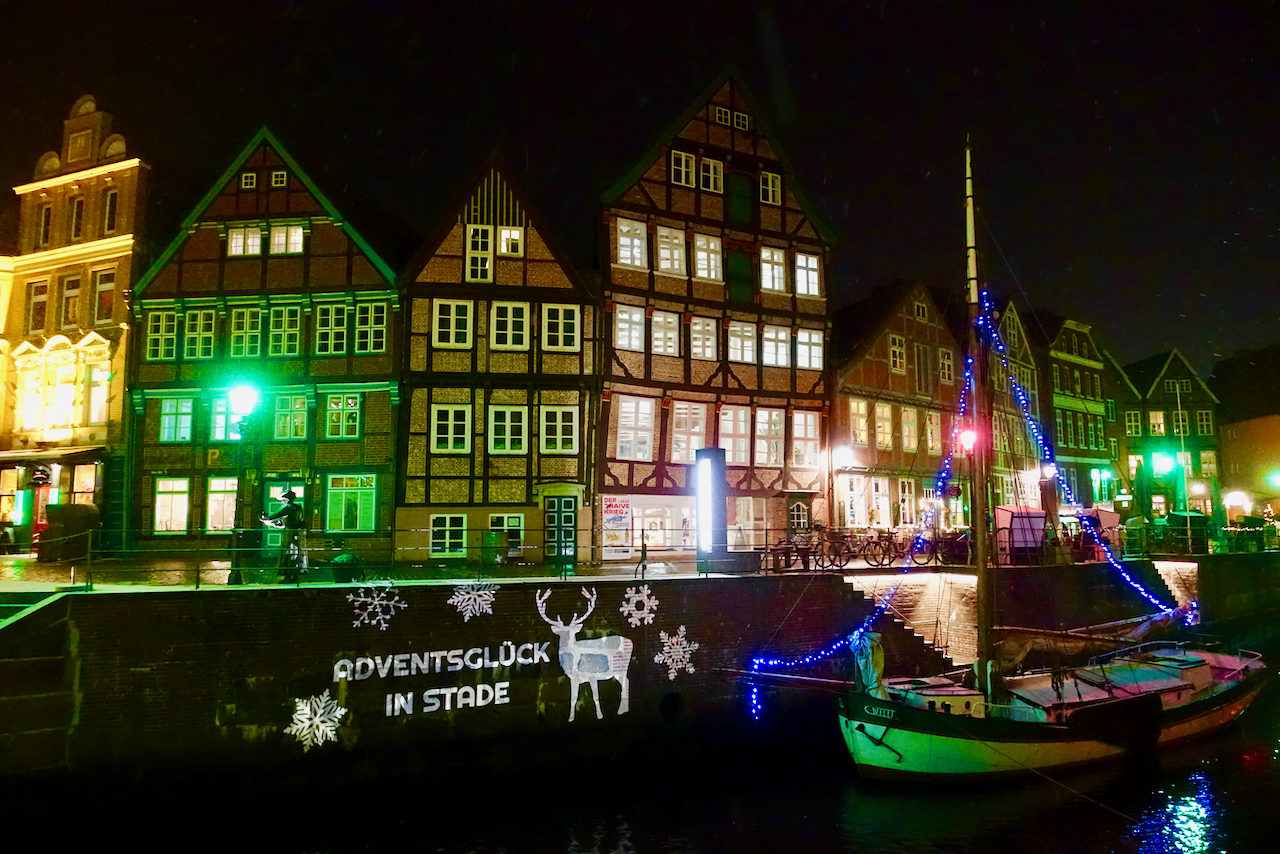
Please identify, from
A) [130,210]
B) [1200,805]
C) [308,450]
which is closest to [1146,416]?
[1200,805]

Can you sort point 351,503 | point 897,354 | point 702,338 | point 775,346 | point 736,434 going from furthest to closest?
point 897,354
point 775,346
point 736,434
point 702,338
point 351,503

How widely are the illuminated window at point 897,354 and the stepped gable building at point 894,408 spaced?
4 cm

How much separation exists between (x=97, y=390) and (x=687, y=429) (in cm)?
1909

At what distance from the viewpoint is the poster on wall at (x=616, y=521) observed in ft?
86.6

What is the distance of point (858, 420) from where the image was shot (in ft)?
106

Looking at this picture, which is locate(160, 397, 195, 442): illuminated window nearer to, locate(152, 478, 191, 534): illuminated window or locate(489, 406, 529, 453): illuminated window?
locate(152, 478, 191, 534): illuminated window

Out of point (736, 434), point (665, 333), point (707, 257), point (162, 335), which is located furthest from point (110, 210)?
point (736, 434)

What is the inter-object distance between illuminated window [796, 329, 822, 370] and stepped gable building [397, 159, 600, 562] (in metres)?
7.90

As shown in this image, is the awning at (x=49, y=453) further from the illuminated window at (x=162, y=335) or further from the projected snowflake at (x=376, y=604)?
the projected snowflake at (x=376, y=604)

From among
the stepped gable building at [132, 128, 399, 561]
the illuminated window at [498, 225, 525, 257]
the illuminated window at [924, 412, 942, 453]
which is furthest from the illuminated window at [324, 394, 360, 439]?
the illuminated window at [924, 412, 942, 453]

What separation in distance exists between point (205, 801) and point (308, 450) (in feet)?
43.6

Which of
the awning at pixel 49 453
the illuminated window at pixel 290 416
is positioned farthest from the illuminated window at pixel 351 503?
the awning at pixel 49 453

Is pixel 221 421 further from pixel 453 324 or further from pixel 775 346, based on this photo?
pixel 775 346

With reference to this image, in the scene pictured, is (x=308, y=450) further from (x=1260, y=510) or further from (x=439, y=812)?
(x=1260, y=510)
